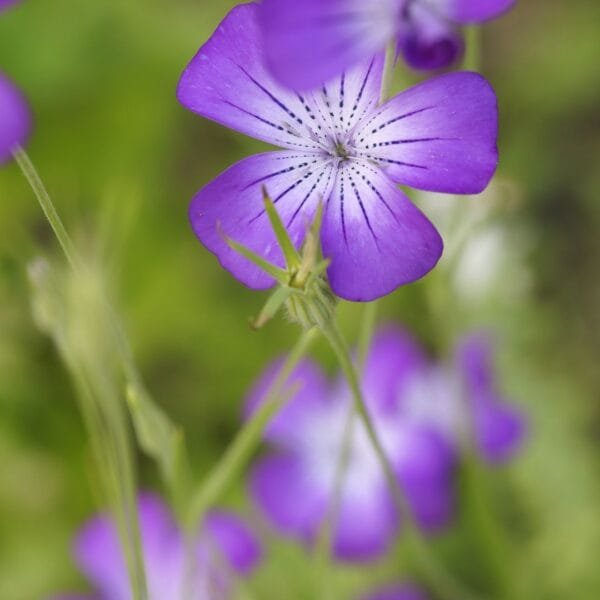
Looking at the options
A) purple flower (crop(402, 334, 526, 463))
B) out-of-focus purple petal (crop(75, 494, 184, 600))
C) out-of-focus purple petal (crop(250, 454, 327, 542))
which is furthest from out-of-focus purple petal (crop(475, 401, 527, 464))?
out-of-focus purple petal (crop(75, 494, 184, 600))

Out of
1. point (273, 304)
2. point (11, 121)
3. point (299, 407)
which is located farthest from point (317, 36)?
point (299, 407)

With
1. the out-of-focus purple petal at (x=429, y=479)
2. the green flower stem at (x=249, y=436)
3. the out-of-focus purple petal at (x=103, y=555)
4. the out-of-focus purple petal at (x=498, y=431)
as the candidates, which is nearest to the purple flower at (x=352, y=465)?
the out-of-focus purple petal at (x=429, y=479)

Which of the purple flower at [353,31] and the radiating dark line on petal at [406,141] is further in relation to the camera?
the radiating dark line on petal at [406,141]

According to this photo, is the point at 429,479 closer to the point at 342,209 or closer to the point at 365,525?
the point at 365,525

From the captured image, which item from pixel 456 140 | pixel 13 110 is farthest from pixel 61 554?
pixel 456 140

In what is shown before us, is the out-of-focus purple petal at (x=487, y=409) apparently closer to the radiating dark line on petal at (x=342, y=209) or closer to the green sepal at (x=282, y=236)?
the radiating dark line on petal at (x=342, y=209)

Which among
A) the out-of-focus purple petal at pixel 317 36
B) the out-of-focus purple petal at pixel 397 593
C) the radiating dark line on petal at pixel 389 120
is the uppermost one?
the out-of-focus purple petal at pixel 397 593
